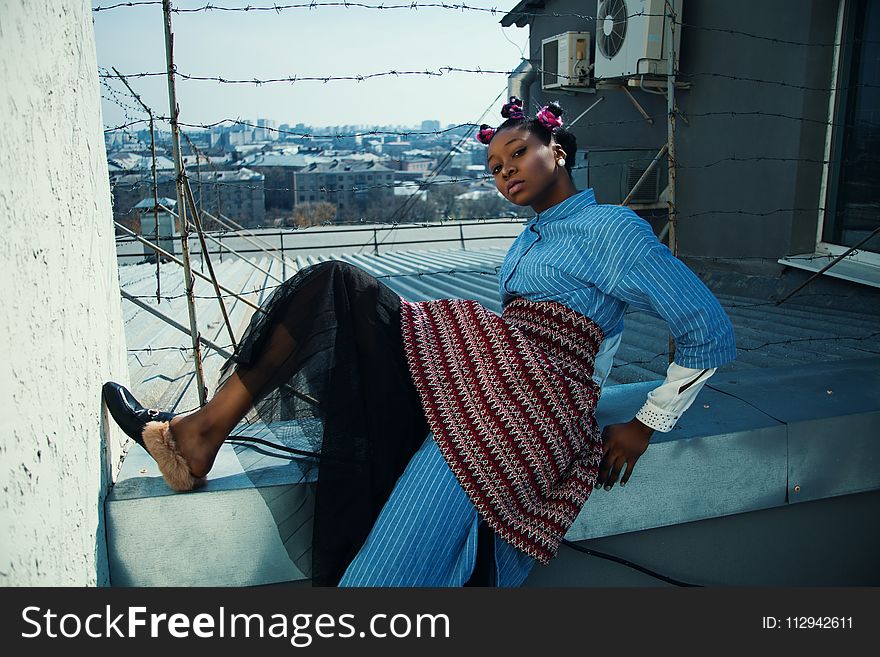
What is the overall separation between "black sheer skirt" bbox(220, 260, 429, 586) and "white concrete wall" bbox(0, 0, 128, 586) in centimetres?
35

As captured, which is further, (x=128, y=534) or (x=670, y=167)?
(x=670, y=167)

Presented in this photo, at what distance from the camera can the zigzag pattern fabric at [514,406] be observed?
5.13ft

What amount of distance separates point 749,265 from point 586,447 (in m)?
4.14

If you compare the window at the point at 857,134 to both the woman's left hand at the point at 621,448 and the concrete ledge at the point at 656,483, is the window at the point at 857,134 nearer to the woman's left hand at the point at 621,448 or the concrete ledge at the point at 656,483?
the concrete ledge at the point at 656,483

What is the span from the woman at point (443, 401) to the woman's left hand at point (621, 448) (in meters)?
0.04

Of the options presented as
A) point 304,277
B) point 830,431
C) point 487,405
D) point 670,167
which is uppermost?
point 670,167

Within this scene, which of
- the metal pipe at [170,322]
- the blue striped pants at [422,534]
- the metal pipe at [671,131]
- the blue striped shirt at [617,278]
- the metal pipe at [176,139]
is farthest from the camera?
the metal pipe at [671,131]

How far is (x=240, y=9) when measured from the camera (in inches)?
91.1

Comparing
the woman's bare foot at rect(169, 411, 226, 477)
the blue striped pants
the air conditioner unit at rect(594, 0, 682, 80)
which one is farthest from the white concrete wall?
the air conditioner unit at rect(594, 0, 682, 80)

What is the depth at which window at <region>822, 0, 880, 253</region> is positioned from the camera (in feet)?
14.5

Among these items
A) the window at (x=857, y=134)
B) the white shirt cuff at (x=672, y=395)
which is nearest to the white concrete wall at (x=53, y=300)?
the white shirt cuff at (x=672, y=395)

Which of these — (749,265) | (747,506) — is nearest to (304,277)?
(747,506)

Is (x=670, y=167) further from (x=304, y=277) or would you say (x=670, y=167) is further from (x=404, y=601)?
(x=404, y=601)

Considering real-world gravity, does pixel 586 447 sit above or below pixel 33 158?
below
